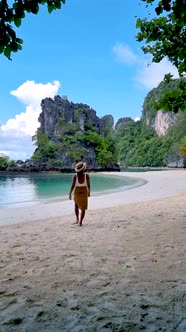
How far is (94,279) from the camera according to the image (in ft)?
12.2

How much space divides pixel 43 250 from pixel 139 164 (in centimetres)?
13406

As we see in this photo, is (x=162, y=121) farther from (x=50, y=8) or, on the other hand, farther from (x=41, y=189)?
(x=50, y=8)

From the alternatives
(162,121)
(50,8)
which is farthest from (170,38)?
(162,121)

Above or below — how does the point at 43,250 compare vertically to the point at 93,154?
below

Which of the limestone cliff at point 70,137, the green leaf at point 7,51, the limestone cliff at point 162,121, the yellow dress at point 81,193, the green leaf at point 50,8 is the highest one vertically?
the limestone cliff at point 162,121

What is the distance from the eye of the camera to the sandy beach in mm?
2670

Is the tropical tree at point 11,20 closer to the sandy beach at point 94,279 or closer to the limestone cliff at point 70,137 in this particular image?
the sandy beach at point 94,279

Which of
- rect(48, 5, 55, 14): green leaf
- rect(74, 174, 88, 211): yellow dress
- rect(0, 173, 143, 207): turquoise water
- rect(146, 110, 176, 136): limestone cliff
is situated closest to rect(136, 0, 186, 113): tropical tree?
rect(48, 5, 55, 14): green leaf

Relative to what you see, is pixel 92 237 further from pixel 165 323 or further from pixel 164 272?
pixel 165 323

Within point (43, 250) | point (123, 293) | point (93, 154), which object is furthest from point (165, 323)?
point (93, 154)

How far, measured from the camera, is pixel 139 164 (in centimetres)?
13738

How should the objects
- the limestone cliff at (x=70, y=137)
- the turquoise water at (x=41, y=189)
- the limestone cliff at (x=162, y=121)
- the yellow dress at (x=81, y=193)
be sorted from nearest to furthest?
the yellow dress at (x=81, y=193) → the turquoise water at (x=41, y=189) → the limestone cliff at (x=70, y=137) → the limestone cliff at (x=162, y=121)

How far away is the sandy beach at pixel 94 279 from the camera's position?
105 inches

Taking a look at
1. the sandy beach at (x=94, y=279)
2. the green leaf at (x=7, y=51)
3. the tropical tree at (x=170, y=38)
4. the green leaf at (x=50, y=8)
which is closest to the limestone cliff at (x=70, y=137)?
the tropical tree at (x=170, y=38)
